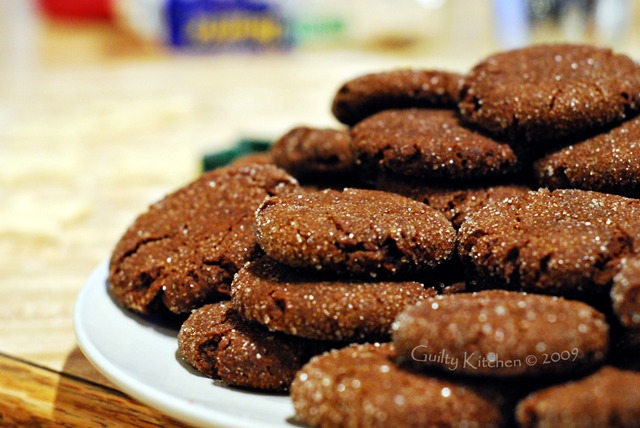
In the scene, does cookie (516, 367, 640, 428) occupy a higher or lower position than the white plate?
higher

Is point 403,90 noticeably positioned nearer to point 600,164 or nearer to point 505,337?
point 600,164

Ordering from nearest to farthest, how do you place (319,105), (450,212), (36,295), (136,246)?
1. (450,212)
2. (136,246)
3. (36,295)
4. (319,105)

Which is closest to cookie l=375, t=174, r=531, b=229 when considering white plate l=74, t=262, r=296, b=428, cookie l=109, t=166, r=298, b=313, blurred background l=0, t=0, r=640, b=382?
cookie l=109, t=166, r=298, b=313

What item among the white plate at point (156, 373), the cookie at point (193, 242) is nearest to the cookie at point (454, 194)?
the cookie at point (193, 242)

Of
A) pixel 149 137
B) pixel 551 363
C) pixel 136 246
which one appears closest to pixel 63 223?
pixel 136 246

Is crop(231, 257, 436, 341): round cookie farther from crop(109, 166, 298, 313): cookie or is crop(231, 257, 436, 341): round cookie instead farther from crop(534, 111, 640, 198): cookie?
crop(534, 111, 640, 198): cookie

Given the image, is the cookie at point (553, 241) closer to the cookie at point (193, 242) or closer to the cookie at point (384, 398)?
the cookie at point (384, 398)

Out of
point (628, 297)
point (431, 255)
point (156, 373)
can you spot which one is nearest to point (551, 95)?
point (431, 255)

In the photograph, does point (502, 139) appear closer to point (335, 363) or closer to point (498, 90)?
point (498, 90)
